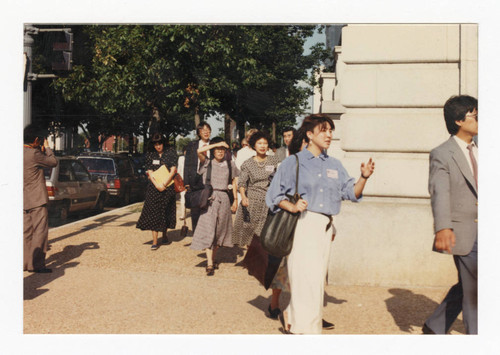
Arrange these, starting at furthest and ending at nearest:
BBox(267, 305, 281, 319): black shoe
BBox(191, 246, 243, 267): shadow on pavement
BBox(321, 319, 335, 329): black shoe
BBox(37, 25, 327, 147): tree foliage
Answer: BBox(37, 25, 327, 147): tree foliage < BBox(191, 246, 243, 267): shadow on pavement < BBox(267, 305, 281, 319): black shoe < BBox(321, 319, 335, 329): black shoe

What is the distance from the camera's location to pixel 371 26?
6.64 meters

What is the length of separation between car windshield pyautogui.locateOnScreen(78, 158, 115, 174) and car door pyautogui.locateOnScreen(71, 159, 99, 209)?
127 inches

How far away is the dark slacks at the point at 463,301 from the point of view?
4223 mm

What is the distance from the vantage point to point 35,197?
23.6 ft

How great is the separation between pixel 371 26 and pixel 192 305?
3.74 meters

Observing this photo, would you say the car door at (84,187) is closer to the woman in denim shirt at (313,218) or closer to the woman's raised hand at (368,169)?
the woman in denim shirt at (313,218)

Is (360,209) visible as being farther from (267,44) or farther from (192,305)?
(267,44)

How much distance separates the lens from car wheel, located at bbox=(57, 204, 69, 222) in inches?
506

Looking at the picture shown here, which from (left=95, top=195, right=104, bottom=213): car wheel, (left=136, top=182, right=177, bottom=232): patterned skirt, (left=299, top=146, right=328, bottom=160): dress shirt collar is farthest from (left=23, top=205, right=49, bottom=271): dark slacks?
(left=95, top=195, right=104, bottom=213): car wheel

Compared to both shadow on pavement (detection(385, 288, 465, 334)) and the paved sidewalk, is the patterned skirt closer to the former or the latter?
the paved sidewalk

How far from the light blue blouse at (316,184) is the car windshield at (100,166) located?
14081 mm

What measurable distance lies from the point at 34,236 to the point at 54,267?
2.43 ft
